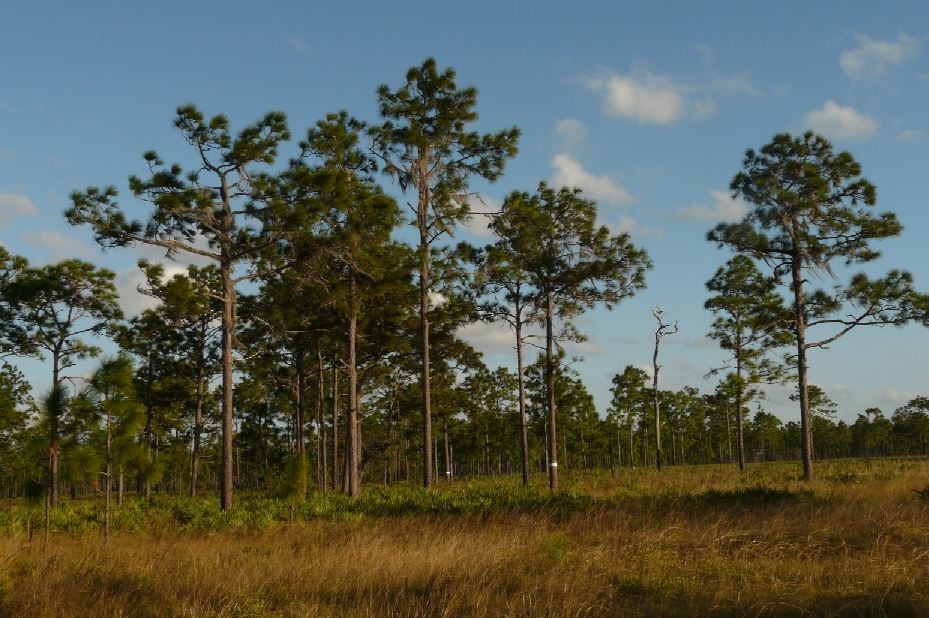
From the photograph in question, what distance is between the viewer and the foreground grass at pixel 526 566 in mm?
6250

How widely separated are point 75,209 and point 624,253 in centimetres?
1783

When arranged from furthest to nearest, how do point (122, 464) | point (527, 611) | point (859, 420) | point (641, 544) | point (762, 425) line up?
point (859, 420)
point (762, 425)
point (122, 464)
point (641, 544)
point (527, 611)

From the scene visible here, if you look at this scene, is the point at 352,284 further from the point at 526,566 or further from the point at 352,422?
the point at 526,566

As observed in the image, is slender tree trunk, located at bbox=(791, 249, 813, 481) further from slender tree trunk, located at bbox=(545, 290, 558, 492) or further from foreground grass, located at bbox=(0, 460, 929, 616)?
foreground grass, located at bbox=(0, 460, 929, 616)

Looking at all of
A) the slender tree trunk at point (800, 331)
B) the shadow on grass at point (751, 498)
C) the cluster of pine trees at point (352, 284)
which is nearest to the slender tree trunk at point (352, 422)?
the cluster of pine trees at point (352, 284)

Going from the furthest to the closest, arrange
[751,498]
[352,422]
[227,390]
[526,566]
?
[352,422] → [227,390] → [751,498] → [526,566]

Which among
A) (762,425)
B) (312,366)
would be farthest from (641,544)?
(762,425)

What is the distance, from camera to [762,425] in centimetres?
7906

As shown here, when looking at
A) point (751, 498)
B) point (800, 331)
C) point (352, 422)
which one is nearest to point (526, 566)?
point (751, 498)

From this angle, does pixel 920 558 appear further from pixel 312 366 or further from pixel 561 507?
pixel 312 366

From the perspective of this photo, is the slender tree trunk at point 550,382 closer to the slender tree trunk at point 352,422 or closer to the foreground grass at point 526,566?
the slender tree trunk at point 352,422

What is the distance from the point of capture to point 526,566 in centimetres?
764

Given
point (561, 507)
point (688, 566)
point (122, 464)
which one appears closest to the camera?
point (688, 566)

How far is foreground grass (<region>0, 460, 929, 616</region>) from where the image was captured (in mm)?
6250
